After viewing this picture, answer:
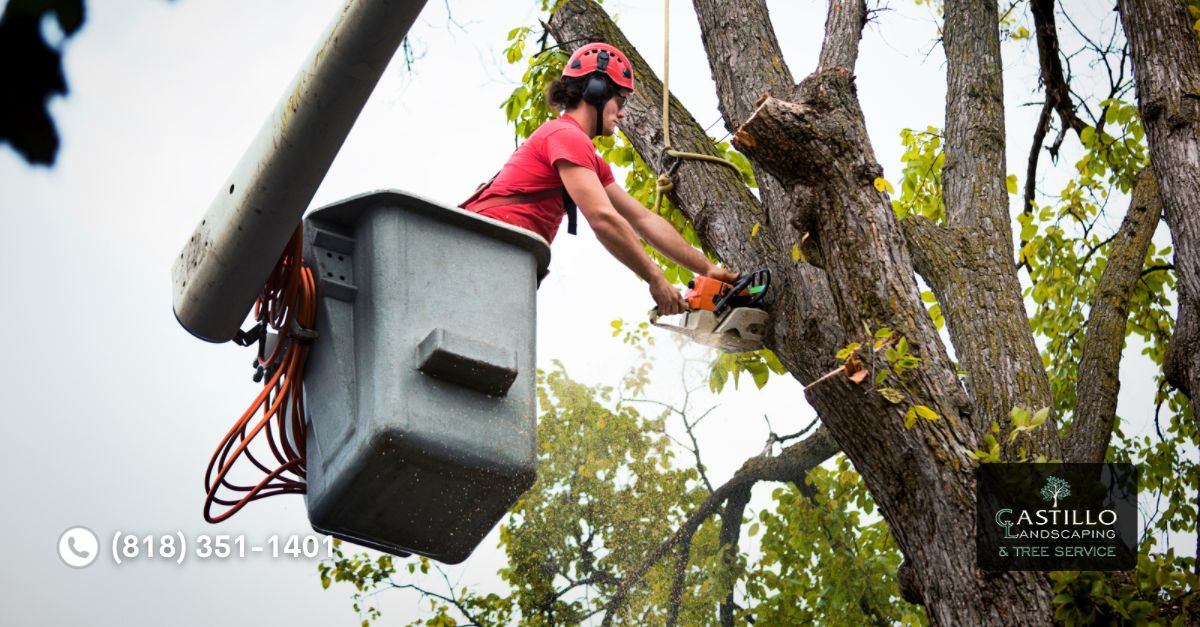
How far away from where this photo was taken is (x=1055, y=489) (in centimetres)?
346

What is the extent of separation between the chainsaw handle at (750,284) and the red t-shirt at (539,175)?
1.98ft

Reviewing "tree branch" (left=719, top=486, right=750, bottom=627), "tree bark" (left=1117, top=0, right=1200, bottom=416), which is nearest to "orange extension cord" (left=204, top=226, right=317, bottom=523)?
"tree bark" (left=1117, top=0, right=1200, bottom=416)

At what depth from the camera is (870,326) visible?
11.5 feet

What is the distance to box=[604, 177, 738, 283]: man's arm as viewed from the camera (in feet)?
15.5

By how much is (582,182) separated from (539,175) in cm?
14

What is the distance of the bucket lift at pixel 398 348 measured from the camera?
2.75m

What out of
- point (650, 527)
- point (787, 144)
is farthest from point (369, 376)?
point (650, 527)

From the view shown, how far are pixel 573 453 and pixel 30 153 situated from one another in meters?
11.2

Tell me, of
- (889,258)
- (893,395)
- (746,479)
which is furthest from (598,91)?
(746,479)

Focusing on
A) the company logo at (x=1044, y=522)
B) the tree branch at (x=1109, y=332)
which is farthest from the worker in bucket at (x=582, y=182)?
the tree branch at (x=1109, y=332)

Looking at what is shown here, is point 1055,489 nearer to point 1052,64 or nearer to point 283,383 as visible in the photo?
point 283,383

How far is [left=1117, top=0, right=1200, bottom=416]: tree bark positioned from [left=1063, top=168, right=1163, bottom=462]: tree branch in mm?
635

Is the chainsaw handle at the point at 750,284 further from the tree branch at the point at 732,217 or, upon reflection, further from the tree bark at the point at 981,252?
Result: the tree bark at the point at 981,252

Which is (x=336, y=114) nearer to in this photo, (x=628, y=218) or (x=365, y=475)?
(x=365, y=475)
